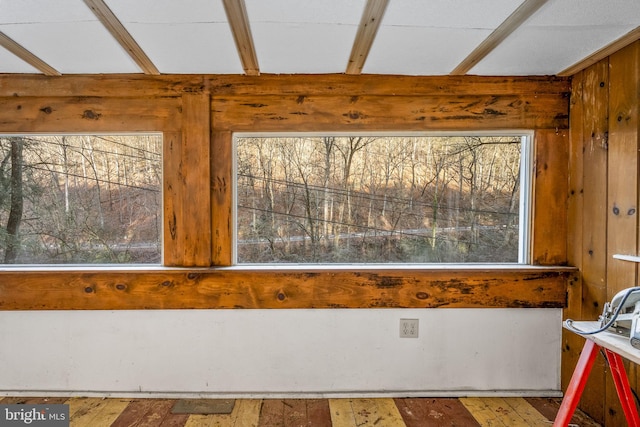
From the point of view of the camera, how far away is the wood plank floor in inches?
88.9

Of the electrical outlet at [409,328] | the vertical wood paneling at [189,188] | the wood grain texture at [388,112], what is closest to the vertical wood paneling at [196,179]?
the vertical wood paneling at [189,188]

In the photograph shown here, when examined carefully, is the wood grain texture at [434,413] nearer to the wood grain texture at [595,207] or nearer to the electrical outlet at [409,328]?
the electrical outlet at [409,328]

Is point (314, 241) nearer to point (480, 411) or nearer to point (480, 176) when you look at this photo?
point (480, 176)

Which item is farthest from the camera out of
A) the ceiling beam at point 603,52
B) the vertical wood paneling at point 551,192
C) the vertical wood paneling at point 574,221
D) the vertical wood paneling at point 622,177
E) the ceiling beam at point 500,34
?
the vertical wood paneling at point 551,192

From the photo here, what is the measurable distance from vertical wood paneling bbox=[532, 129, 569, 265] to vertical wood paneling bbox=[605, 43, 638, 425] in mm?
326

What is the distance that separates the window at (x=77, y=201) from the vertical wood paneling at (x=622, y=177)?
2.75m

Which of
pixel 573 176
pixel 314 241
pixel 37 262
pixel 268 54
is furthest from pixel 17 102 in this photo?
pixel 573 176

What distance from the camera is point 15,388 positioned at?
2.52 m

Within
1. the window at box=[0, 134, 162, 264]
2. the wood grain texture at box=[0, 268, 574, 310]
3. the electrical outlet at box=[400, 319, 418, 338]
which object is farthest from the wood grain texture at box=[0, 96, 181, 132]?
the electrical outlet at box=[400, 319, 418, 338]

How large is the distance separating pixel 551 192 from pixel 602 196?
31cm

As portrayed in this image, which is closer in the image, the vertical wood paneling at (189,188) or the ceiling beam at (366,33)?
the ceiling beam at (366,33)

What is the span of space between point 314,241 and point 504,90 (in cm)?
158

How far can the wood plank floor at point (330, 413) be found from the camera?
7.41 feet

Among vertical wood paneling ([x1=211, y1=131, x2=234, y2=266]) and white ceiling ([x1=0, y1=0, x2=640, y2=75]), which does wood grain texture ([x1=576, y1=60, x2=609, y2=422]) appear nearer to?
white ceiling ([x1=0, y1=0, x2=640, y2=75])
